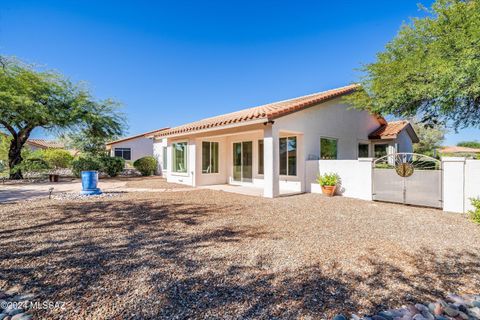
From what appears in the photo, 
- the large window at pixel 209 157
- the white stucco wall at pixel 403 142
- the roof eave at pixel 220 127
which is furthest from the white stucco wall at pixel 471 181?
Result: the large window at pixel 209 157

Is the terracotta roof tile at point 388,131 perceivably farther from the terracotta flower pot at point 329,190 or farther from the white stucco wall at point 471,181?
the white stucco wall at point 471,181

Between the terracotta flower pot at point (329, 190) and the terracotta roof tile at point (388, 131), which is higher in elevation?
the terracotta roof tile at point (388, 131)

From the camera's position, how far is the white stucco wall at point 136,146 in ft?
100.0

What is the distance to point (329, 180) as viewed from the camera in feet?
35.5

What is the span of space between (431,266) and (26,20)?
13.4 meters

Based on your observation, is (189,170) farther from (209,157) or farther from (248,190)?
(248,190)

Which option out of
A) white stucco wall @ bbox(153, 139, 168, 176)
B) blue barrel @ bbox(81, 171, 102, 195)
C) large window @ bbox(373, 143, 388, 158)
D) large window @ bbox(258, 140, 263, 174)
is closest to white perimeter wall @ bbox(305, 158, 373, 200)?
large window @ bbox(258, 140, 263, 174)

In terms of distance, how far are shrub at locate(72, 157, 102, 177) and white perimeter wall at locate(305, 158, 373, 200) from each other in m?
16.6

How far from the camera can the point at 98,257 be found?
166 inches

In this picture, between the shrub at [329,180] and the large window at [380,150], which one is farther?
the large window at [380,150]

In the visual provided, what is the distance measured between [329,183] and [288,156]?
260cm

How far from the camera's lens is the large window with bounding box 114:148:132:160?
3055 centimetres

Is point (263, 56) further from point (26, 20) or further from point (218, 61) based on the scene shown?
point (26, 20)

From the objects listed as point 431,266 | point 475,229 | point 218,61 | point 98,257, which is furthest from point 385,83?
point 98,257
